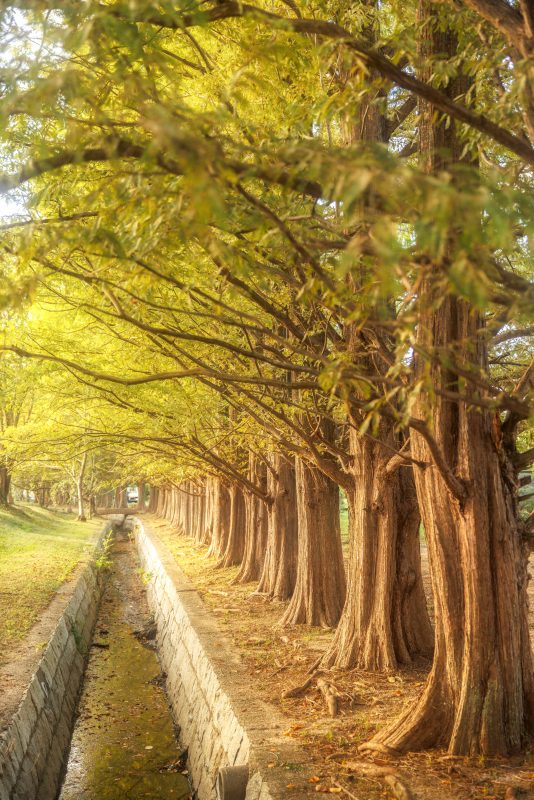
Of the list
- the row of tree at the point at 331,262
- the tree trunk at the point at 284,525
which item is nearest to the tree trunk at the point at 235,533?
the tree trunk at the point at 284,525

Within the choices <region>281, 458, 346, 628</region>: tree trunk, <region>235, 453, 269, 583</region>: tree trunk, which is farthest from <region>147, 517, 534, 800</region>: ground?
<region>235, 453, 269, 583</region>: tree trunk

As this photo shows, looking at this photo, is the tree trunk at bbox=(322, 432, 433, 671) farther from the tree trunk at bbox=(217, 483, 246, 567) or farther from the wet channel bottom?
the tree trunk at bbox=(217, 483, 246, 567)

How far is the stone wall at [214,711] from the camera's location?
6.19 meters

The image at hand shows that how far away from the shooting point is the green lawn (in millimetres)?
12227

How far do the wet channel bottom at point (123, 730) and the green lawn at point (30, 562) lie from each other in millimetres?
1720

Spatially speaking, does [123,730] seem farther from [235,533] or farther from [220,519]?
[220,519]

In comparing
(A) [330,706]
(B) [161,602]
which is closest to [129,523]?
(B) [161,602]

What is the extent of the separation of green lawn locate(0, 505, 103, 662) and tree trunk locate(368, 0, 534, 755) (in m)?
6.49


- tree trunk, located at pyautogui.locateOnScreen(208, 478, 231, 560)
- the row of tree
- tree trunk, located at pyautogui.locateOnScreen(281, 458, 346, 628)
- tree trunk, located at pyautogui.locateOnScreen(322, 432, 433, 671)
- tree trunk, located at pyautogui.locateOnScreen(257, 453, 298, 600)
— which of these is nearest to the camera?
the row of tree

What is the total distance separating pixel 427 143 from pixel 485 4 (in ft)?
5.99

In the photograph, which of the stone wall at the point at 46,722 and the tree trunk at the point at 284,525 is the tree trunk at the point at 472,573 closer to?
the stone wall at the point at 46,722

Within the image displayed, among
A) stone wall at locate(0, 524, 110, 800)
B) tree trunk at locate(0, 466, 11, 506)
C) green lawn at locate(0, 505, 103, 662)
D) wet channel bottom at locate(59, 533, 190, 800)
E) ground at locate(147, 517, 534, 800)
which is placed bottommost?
wet channel bottom at locate(59, 533, 190, 800)

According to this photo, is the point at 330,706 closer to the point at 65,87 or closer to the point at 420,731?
the point at 420,731

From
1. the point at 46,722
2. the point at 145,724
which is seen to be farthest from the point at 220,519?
the point at 46,722
